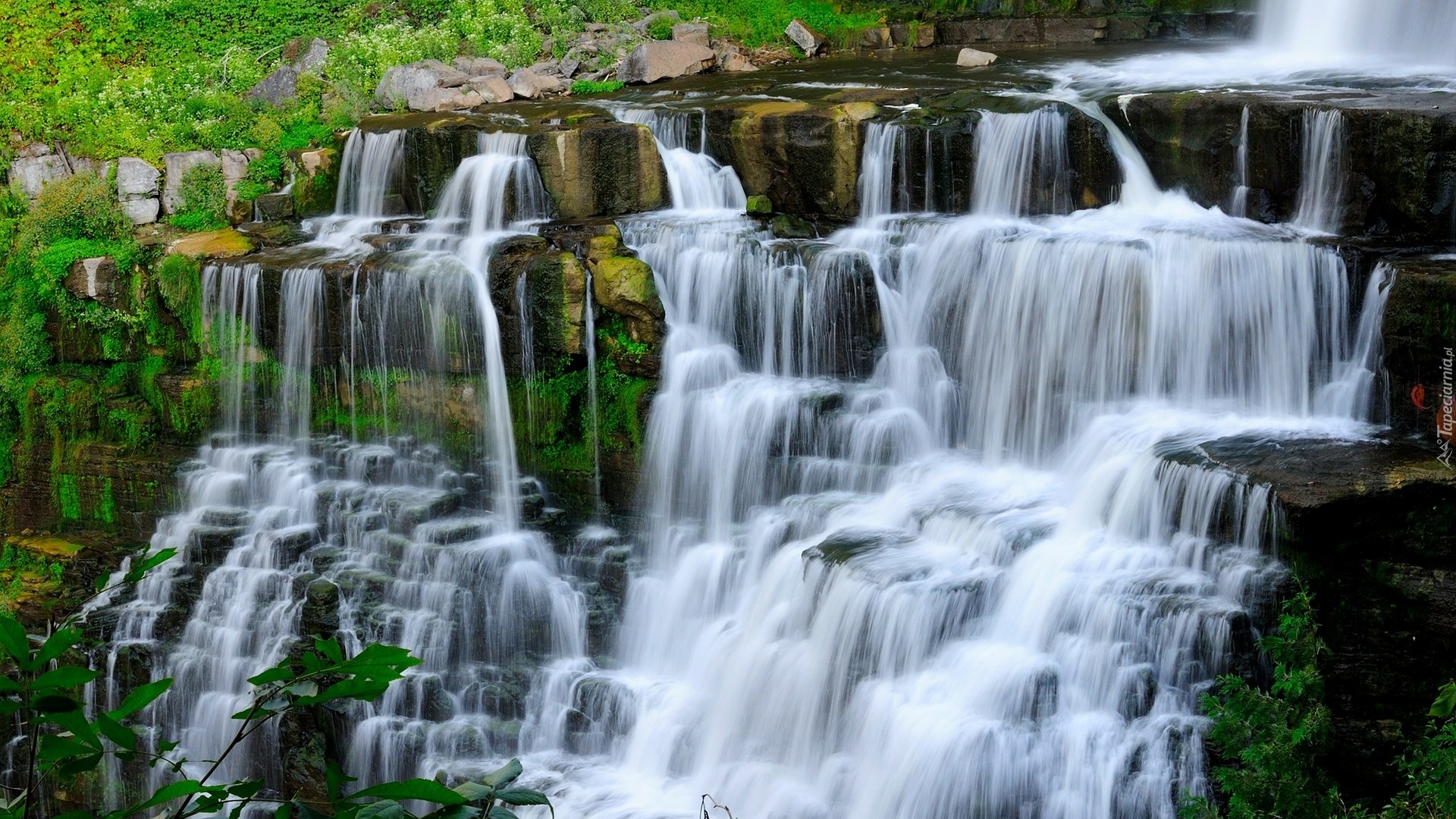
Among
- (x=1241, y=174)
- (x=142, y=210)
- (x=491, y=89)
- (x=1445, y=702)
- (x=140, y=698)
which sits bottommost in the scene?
(x=1445, y=702)

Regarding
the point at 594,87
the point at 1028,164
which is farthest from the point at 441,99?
the point at 1028,164

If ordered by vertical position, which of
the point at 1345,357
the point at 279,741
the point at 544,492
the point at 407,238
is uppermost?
the point at 407,238

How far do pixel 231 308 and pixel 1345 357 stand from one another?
1143cm

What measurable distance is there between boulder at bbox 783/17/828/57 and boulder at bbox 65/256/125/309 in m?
11.0

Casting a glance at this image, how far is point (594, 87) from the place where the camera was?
61.4ft

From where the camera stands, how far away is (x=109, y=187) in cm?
1634

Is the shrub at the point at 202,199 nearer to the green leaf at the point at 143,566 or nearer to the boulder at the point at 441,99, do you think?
the boulder at the point at 441,99

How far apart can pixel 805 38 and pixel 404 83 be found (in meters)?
6.57

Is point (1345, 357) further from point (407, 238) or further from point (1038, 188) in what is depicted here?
point (407, 238)

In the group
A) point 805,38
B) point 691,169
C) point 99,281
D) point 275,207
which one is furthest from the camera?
point 805,38

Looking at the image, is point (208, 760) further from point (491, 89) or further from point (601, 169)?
point (491, 89)

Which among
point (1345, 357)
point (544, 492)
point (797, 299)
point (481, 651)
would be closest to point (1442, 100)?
point (1345, 357)

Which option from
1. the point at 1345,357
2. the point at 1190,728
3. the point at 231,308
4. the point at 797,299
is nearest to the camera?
the point at 1190,728

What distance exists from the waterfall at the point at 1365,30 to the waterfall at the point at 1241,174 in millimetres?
4102
